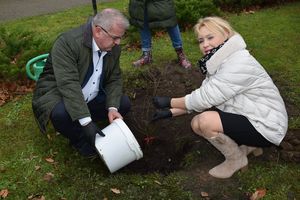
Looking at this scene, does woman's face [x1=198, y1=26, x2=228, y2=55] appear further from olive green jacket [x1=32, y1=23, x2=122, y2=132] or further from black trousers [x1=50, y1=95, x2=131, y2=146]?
black trousers [x1=50, y1=95, x2=131, y2=146]

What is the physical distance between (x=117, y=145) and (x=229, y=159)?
963 mm

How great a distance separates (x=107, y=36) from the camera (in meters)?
3.57

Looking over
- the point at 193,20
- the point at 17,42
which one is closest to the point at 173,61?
the point at 193,20

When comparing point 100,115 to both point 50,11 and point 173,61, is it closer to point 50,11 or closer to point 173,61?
point 173,61

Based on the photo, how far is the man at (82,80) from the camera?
3.60 m

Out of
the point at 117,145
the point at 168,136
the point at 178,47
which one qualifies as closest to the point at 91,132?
the point at 117,145

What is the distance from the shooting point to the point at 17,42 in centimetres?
565

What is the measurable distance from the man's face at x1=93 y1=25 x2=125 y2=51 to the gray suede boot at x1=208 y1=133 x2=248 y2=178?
1.13 m

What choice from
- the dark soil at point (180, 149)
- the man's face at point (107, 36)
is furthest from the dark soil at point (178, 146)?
the man's face at point (107, 36)

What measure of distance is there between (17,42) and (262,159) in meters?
3.44

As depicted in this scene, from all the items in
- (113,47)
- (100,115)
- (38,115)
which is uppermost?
(113,47)

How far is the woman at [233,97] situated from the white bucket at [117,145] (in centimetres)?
56

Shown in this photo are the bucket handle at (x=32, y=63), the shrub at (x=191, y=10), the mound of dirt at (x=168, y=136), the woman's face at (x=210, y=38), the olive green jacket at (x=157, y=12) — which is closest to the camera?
the woman's face at (x=210, y=38)

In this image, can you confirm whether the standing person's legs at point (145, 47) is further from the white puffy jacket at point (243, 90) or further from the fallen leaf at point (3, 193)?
the fallen leaf at point (3, 193)
